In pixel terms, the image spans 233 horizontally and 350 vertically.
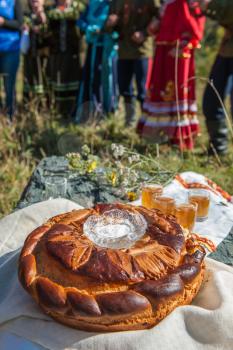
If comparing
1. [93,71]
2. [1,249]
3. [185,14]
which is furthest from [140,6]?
[1,249]

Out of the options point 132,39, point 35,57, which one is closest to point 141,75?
point 132,39

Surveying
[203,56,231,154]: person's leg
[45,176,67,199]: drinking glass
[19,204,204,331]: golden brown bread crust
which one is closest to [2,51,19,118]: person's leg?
[203,56,231,154]: person's leg

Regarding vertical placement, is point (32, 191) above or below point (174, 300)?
below

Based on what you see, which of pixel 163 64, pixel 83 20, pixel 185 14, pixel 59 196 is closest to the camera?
pixel 59 196

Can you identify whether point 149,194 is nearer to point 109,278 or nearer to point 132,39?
point 109,278

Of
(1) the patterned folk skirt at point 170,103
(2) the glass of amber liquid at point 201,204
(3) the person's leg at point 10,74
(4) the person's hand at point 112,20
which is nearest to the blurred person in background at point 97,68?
(4) the person's hand at point 112,20

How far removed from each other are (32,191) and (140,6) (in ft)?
8.88

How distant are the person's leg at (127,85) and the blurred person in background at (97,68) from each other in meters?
0.22

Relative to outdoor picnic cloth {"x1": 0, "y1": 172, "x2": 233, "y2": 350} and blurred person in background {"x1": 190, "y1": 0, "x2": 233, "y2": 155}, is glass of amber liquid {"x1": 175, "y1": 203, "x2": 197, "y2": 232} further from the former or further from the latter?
blurred person in background {"x1": 190, "y1": 0, "x2": 233, "y2": 155}

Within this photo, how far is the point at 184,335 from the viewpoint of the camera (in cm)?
172

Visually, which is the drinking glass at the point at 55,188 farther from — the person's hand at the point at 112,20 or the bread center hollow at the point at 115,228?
the person's hand at the point at 112,20

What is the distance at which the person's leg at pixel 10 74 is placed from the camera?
528cm

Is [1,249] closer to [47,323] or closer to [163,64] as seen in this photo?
[47,323]

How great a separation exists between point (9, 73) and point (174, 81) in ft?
5.58
